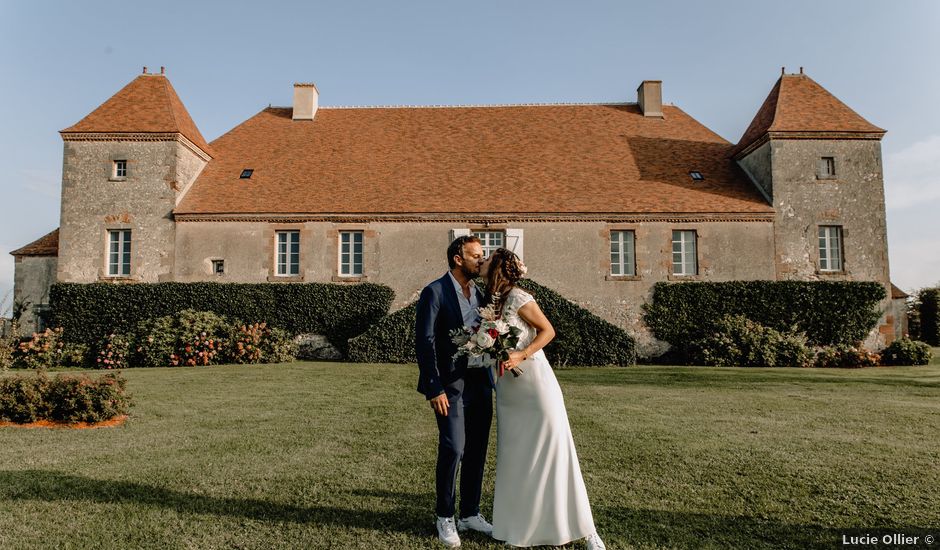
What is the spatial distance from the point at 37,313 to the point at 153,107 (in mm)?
8262

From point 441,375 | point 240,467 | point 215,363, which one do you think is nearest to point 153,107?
point 215,363

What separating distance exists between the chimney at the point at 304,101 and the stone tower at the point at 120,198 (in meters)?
4.93

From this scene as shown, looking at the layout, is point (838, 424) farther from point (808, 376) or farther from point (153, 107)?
point (153, 107)

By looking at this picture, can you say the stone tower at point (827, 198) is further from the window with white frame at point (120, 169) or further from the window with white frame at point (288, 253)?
the window with white frame at point (120, 169)

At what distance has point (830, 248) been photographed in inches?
736

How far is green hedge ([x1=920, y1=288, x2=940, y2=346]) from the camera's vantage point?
24797 mm

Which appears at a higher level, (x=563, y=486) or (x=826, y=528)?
(x=563, y=486)

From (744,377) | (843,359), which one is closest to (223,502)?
(744,377)

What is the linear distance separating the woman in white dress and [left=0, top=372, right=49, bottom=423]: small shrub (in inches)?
294

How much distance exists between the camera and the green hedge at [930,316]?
2480 cm

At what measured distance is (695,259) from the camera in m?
18.7

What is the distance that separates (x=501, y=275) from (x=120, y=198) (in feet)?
61.9

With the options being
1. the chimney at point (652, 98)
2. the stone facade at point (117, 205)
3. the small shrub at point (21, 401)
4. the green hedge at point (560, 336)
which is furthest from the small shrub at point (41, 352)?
the chimney at point (652, 98)

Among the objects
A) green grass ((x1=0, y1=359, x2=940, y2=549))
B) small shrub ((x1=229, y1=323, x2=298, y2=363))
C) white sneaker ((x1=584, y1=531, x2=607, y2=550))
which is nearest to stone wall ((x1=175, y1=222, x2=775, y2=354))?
small shrub ((x1=229, y1=323, x2=298, y2=363))
